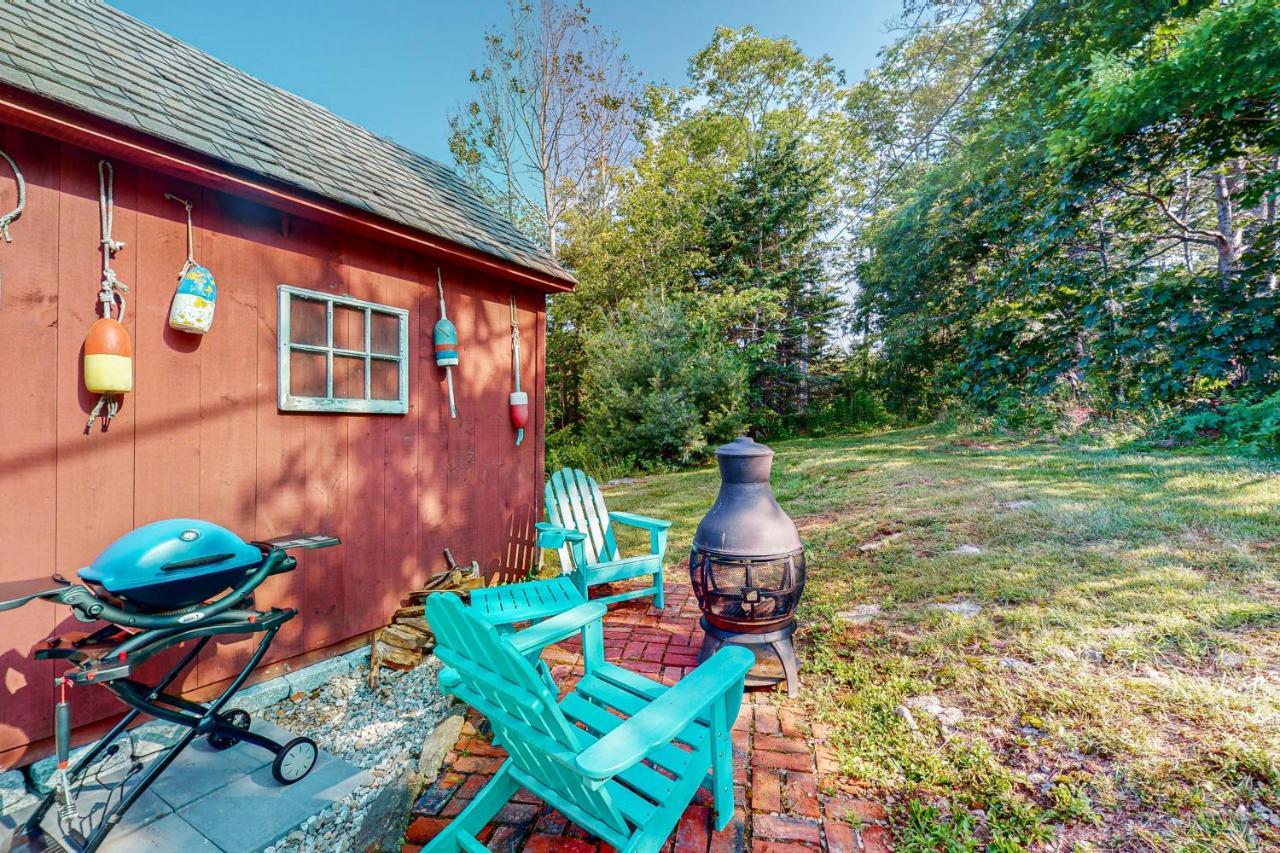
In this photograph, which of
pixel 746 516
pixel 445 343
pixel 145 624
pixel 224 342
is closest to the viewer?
pixel 145 624

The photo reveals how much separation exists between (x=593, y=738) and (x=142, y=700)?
60.2 inches

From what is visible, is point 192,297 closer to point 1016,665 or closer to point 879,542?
point 1016,665

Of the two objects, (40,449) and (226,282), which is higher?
(226,282)

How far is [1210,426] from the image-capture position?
532 centimetres

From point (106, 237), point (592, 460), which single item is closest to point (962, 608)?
point (106, 237)

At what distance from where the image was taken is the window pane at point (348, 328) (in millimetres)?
2861

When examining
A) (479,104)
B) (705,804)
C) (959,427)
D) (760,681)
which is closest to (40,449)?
(705,804)

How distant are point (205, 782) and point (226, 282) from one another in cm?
213

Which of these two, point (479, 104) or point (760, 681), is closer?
point (760, 681)

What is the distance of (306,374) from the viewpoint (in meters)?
2.74

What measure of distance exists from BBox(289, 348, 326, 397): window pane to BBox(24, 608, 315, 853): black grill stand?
3.87 feet

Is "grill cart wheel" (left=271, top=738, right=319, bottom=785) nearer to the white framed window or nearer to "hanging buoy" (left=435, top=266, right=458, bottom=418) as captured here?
the white framed window

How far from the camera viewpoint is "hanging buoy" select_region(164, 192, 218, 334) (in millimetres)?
2234

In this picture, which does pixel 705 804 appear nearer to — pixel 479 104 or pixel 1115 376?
pixel 1115 376
